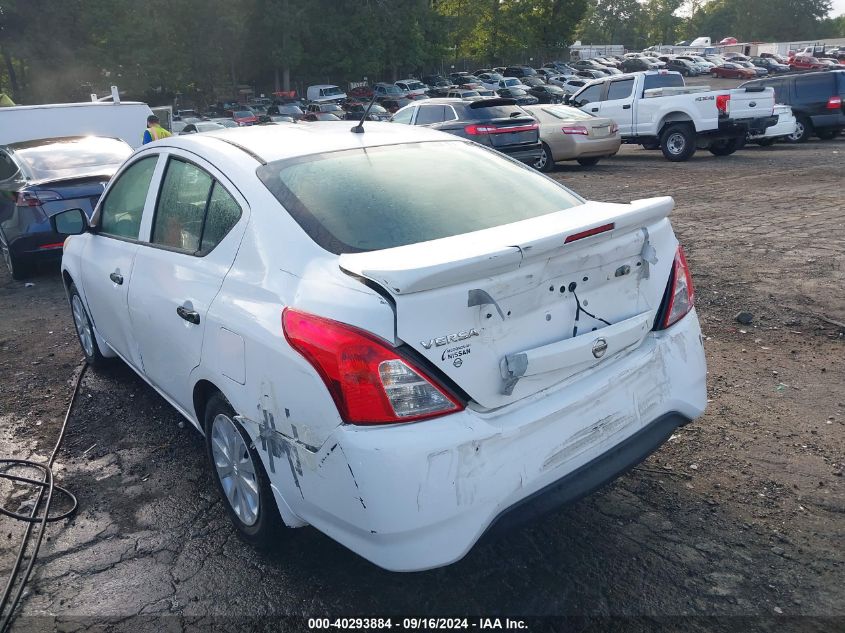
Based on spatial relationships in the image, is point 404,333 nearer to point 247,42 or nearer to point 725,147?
point 725,147

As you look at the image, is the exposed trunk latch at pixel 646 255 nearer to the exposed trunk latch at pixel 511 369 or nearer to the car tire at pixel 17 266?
the exposed trunk latch at pixel 511 369

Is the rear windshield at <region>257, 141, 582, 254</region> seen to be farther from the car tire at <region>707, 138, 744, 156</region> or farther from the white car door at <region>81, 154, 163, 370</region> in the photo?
the car tire at <region>707, 138, 744, 156</region>

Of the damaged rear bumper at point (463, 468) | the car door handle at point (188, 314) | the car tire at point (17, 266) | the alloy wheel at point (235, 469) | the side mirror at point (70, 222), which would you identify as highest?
the side mirror at point (70, 222)

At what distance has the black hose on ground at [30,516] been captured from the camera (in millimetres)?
2923

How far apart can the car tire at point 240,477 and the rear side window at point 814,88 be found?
63.3 ft

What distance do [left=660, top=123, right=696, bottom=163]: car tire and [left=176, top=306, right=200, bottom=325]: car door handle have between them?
14.7 m

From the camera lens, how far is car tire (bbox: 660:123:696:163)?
51.7ft

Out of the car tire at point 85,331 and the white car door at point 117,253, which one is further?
the car tire at point 85,331

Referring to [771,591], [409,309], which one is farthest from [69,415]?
[771,591]

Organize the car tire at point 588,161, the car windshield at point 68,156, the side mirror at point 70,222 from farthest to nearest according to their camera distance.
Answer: the car tire at point 588,161
the car windshield at point 68,156
the side mirror at point 70,222

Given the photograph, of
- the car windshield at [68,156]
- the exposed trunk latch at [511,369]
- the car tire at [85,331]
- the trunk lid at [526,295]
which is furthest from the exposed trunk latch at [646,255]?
the car windshield at [68,156]

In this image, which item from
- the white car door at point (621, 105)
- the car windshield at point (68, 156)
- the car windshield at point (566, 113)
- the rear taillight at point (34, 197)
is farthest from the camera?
the white car door at point (621, 105)

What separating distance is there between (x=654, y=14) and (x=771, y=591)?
12644cm

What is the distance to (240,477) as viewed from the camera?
123 inches
